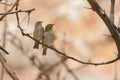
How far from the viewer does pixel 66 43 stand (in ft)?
8.07

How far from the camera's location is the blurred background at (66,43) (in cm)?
242

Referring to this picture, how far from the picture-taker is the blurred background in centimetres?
242

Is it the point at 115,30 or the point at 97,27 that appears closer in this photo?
the point at 115,30

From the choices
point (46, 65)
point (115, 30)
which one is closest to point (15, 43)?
point (46, 65)

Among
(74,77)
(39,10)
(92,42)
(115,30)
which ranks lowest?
(74,77)

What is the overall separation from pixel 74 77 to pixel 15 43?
39cm

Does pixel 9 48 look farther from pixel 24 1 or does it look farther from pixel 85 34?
pixel 85 34

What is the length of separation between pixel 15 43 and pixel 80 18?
0.40 m

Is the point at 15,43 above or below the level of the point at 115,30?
below

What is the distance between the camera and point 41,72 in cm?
249

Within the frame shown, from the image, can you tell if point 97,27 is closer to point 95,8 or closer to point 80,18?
point 80,18

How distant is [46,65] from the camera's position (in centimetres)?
249

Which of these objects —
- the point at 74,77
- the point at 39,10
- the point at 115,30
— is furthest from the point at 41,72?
the point at 115,30

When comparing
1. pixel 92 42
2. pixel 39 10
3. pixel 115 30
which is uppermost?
pixel 115 30
